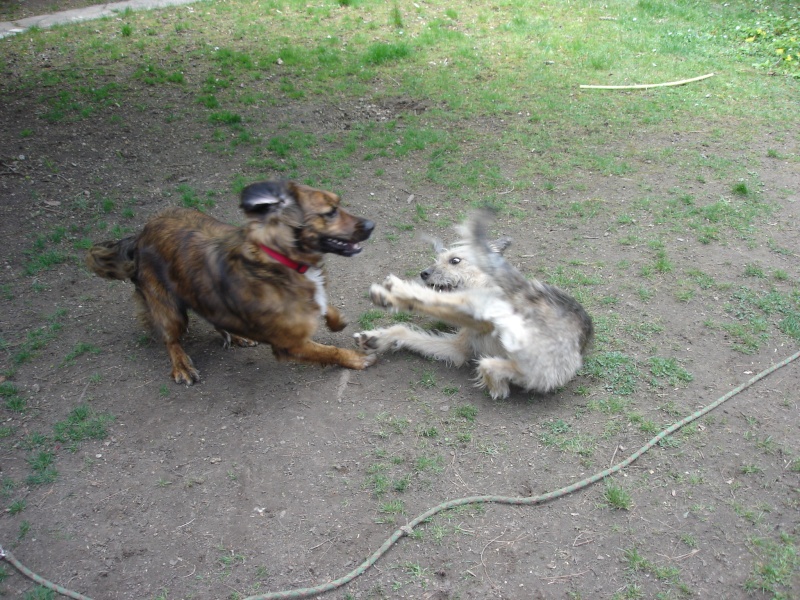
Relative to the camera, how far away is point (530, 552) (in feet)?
11.6

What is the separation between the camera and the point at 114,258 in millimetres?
4793

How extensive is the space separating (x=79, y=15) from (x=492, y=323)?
36.9 ft

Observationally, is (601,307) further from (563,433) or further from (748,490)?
(748,490)

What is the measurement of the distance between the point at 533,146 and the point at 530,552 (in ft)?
18.5

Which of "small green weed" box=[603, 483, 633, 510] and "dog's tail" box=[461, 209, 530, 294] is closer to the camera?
"small green weed" box=[603, 483, 633, 510]

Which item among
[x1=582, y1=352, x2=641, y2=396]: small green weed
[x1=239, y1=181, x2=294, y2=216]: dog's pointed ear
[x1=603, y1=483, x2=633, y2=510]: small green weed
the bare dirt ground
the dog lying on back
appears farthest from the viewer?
[x1=582, y1=352, x2=641, y2=396]: small green weed

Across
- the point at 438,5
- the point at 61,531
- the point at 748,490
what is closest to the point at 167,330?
the point at 61,531

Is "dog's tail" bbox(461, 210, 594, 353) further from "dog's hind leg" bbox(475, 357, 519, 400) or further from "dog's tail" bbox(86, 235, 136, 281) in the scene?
"dog's tail" bbox(86, 235, 136, 281)

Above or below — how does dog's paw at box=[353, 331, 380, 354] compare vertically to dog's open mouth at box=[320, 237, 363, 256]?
below

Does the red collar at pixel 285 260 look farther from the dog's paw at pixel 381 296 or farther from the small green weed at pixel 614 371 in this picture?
the small green weed at pixel 614 371

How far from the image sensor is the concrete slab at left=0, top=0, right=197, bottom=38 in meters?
11.1

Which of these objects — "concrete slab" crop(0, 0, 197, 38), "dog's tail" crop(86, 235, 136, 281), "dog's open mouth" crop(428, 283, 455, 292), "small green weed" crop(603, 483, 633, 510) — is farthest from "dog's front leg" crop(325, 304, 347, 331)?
"concrete slab" crop(0, 0, 197, 38)

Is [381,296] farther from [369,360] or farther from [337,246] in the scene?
[337,246]

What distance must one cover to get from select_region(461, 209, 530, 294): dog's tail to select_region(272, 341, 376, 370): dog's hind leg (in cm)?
113
